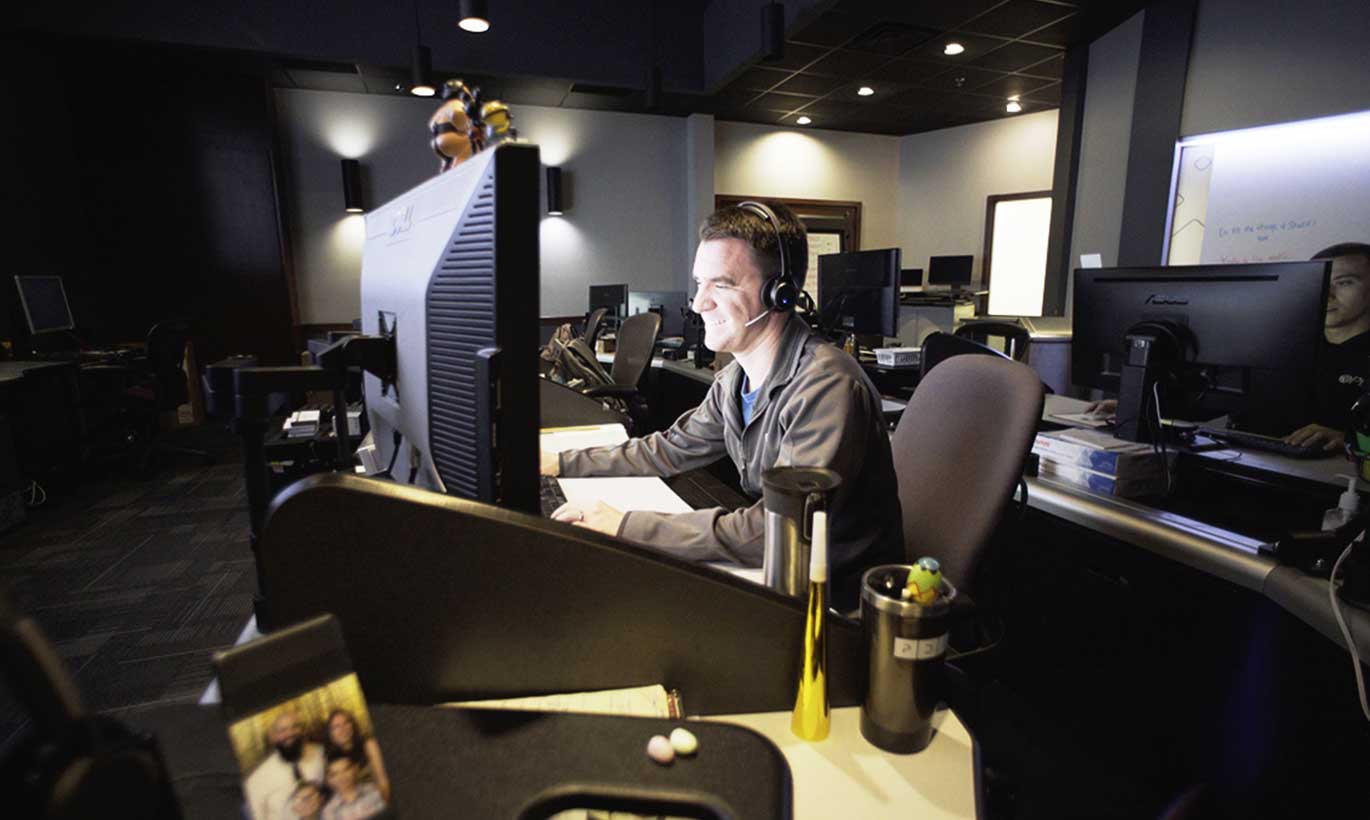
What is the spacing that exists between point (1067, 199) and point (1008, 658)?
398 cm

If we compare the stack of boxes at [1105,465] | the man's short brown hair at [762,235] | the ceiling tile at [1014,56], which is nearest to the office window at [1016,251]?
the ceiling tile at [1014,56]

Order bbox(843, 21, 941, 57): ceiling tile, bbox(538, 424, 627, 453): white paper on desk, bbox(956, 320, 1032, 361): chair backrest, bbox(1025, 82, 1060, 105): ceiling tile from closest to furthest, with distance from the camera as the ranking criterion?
bbox(538, 424, 627, 453): white paper on desk → bbox(956, 320, 1032, 361): chair backrest → bbox(843, 21, 941, 57): ceiling tile → bbox(1025, 82, 1060, 105): ceiling tile

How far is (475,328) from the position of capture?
595mm

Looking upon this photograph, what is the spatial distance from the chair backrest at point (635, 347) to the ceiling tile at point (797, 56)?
7.53ft

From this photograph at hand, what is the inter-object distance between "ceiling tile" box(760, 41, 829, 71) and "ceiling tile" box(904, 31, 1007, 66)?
0.70 m

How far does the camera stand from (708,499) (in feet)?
4.91

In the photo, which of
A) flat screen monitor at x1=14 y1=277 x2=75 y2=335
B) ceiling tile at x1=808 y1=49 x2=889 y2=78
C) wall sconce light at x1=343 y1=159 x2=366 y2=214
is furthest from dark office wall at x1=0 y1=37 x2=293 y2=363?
ceiling tile at x1=808 y1=49 x2=889 y2=78

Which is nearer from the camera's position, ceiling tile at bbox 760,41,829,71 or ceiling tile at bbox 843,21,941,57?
ceiling tile at bbox 843,21,941,57

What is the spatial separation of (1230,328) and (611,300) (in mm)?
4566

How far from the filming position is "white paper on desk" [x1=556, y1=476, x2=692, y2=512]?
1.38 metres

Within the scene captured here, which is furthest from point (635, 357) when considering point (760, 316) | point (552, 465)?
point (760, 316)

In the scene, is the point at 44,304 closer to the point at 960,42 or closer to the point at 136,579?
the point at 136,579

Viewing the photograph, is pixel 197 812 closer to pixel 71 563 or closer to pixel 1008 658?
pixel 1008 658

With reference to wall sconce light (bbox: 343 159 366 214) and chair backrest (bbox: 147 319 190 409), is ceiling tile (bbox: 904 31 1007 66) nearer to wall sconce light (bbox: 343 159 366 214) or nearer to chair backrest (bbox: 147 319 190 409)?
wall sconce light (bbox: 343 159 366 214)
